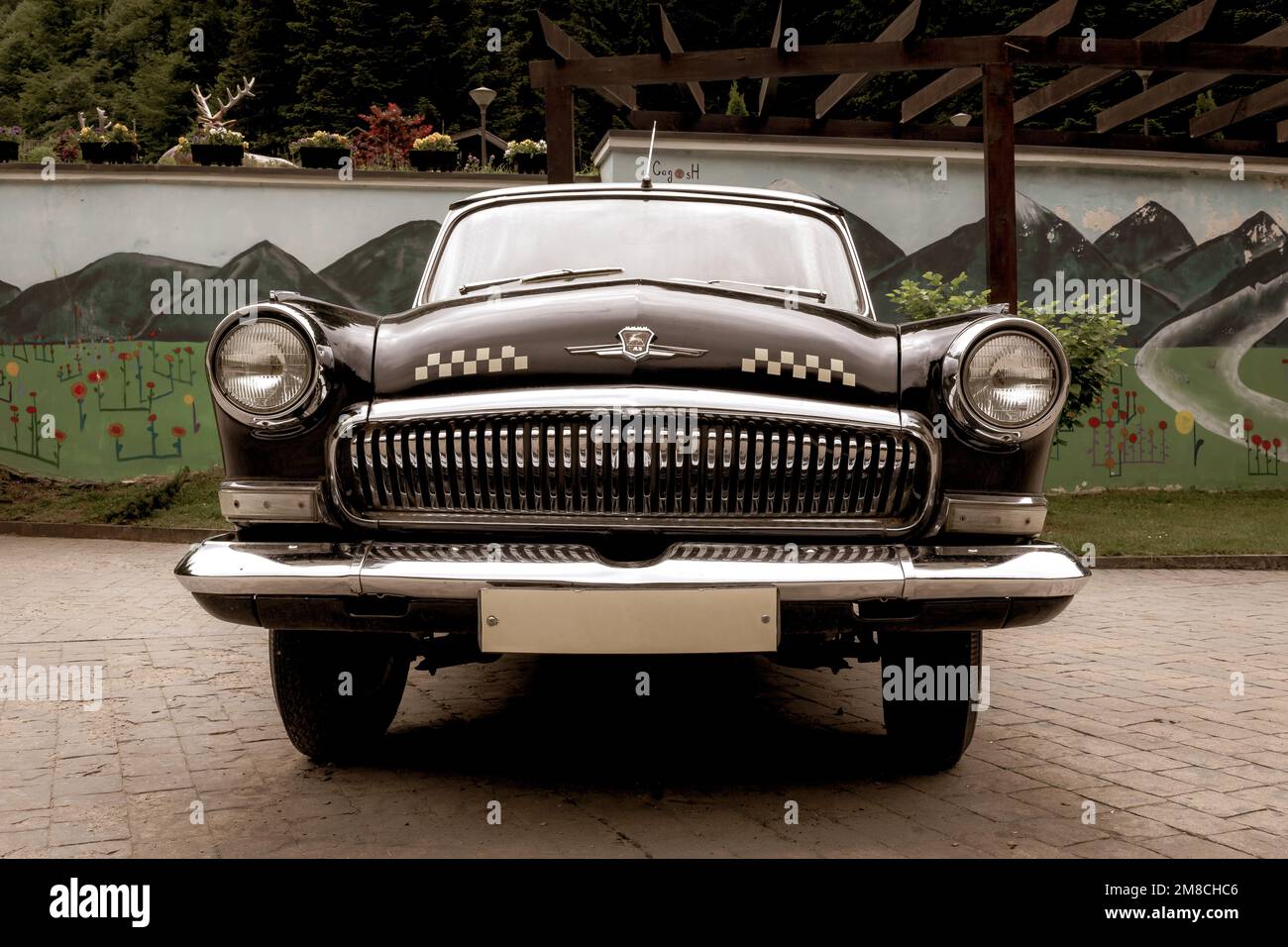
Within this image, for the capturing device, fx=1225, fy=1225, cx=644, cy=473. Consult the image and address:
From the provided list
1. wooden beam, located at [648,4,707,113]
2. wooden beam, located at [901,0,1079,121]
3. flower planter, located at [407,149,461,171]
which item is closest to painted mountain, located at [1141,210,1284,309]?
wooden beam, located at [901,0,1079,121]

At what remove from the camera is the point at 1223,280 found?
13219mm

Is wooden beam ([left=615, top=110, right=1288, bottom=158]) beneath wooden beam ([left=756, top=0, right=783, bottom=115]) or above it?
beneath

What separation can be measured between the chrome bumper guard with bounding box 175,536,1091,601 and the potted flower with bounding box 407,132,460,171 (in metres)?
11.8

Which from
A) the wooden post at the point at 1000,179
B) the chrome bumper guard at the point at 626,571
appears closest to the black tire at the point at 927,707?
the chrome bumper guard at the point at 626,571

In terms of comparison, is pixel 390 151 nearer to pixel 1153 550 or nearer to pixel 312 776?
pixel 1153 550

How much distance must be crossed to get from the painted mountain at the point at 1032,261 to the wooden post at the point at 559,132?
3795 millimetres

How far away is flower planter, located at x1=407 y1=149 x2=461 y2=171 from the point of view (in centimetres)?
1401

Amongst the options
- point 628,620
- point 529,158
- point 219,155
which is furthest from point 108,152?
point 628,620

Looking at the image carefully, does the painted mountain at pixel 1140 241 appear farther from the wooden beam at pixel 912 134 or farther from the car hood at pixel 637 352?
the car hood at pixel 637 352

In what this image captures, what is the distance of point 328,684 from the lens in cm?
340

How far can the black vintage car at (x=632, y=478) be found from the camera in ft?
8.90

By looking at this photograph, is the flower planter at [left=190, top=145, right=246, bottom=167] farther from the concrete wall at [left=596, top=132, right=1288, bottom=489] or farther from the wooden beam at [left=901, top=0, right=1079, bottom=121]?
the wooden beam at [left=901, top=0, right=1079, bottom=121]

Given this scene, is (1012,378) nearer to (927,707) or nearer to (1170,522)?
(927,707)
